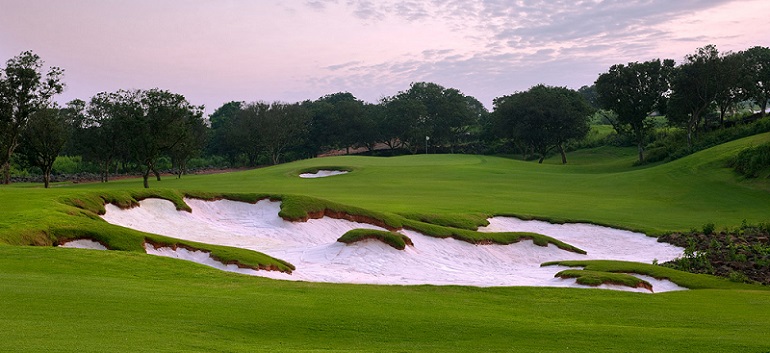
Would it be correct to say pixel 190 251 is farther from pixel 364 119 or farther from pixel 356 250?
pixel 364 119

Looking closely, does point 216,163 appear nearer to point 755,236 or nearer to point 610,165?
point 610,165

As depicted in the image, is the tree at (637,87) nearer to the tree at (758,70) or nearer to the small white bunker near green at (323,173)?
the tree at (758,70)

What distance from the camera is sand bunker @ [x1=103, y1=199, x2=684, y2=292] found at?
19406 millimetres

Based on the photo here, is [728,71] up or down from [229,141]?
up

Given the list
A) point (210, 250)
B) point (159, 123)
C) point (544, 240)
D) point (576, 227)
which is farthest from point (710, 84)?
point (210, 250)

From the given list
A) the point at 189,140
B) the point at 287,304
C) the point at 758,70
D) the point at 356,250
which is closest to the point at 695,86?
the point at 758,70

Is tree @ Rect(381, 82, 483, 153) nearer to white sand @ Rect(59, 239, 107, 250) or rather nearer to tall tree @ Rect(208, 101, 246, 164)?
tall tree @ Rect(208, 101, 246, 164)

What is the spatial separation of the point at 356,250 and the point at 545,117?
70574mm

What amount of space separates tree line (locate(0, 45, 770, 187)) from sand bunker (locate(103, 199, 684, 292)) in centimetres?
2448

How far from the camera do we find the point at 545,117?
87938mm

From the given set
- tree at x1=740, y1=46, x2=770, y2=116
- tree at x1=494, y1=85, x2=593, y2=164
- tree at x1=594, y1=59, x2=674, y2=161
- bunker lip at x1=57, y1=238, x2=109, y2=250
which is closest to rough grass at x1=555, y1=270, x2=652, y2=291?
bunker lip at x1=57, y1=238, x2=109, y2=250

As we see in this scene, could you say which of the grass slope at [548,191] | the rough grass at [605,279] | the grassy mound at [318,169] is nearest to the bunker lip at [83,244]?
the grass slope at [548,191]

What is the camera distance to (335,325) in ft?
34.8

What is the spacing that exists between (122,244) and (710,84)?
64583 millimetres
